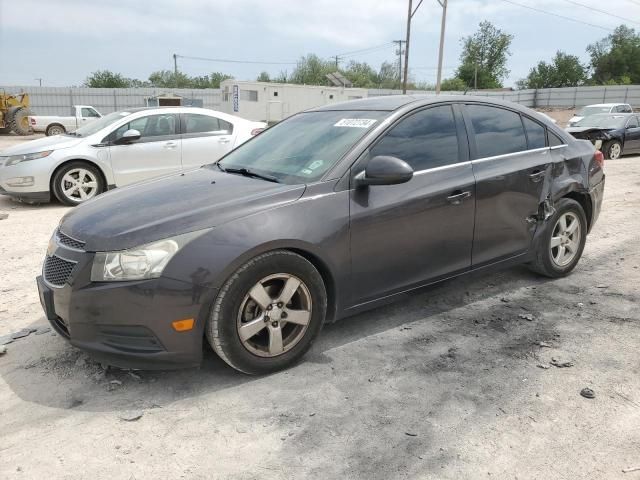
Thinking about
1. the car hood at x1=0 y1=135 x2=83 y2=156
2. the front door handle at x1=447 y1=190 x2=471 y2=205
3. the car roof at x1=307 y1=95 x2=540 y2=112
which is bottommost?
the front door handle at x1=447 y1=190 x2=471 y2=205

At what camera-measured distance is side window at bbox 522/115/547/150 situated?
4.45 m

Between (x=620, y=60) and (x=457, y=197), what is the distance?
285 ft

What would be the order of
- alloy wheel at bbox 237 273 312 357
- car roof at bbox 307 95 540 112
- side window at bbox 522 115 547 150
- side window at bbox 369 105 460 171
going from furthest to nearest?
side window at bbox 522 115 547 150
car roof at bbox 307 95 540 112
side window at bbox 369 105 460 171
alloy wheel at bbox 237 273 312 357

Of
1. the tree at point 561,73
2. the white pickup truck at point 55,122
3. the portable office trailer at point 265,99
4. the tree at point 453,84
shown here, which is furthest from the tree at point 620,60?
the white pickup truck at point 55,122

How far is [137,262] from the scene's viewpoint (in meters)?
2.77

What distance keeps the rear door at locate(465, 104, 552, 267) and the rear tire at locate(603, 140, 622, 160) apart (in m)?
13.3

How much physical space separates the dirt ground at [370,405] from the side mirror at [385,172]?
111 centimetres

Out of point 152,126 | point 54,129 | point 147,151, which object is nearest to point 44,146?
point 147,151

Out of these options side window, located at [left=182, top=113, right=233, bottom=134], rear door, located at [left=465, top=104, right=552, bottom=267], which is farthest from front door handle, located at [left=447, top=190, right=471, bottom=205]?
side window, located at [left=182, top=113, right=233, bottom=134]

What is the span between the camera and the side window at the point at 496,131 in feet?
13.4

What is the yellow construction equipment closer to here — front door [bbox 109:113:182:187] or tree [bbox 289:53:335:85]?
front door [bbox 109:113:182:187]

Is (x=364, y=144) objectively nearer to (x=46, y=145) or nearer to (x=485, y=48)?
(x=46, y=145)

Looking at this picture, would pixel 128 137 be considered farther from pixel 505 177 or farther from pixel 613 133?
pixel 613 133

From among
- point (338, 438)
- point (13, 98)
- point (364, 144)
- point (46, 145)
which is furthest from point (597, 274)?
point (13, 98)
